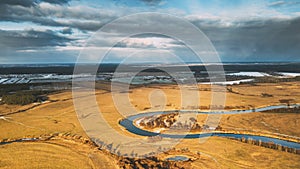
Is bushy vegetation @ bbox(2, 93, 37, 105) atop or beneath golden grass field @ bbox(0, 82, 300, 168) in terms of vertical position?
atop

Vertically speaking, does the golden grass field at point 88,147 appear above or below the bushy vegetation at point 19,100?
below

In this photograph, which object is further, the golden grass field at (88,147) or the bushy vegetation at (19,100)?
the bushy vegetation at (19,100)

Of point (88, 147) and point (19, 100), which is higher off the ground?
point (19, 100)

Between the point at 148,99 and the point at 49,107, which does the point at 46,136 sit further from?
the point at 148,99

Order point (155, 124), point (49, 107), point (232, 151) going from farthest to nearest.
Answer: point (49, 107) → point (155, 124) → point (232, 151)

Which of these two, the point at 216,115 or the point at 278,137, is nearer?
the point at 278,137

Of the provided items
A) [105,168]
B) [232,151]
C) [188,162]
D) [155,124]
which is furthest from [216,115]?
[105,168]

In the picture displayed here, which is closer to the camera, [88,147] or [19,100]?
[88,147]

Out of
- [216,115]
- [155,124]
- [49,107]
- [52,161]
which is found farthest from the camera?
[49,107]

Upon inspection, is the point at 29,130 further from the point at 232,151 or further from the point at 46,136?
the point at 232,151

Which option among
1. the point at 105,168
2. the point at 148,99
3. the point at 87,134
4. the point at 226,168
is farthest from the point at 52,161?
the point at 148,99

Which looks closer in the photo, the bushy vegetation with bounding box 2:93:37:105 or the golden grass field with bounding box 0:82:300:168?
the golden grass field with bounding box 0:82:300:168
